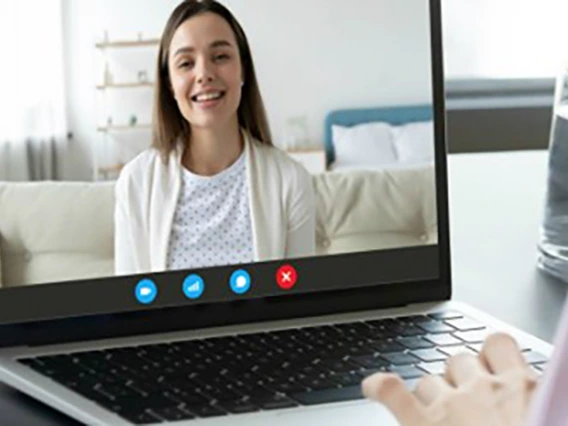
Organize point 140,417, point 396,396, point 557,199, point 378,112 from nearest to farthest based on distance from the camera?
1. point 396,396
2. point 140,417
3. point 378,112
4. point 557,199

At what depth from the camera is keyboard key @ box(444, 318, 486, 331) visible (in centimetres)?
94

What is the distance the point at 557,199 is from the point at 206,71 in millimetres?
447

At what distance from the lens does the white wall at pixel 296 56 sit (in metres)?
0.94

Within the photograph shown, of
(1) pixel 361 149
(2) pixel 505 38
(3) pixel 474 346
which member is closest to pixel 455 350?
(3) pixel 474 346

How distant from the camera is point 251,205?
0.98 metres

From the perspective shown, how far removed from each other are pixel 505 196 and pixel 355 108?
51cm

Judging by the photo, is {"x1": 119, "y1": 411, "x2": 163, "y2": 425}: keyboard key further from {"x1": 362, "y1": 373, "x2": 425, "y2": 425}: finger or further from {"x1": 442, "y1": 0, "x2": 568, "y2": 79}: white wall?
{"x1": 442, "y1": 0, "x2": 568, "y2": 79}: white wall

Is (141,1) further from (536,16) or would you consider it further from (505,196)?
(536,16)

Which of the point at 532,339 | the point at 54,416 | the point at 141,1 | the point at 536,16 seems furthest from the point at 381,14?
the point at 536,16

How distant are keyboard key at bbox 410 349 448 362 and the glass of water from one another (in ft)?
1.13

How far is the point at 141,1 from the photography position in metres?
0.93

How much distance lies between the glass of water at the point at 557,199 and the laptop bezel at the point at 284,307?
0.22m

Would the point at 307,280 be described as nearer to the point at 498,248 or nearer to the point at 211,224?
the point at 211,224

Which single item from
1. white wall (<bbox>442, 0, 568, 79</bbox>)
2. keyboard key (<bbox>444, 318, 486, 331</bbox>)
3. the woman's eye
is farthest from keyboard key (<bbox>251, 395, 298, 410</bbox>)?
white wall (<bbox>442, 0, 568, 79</bbox>)
